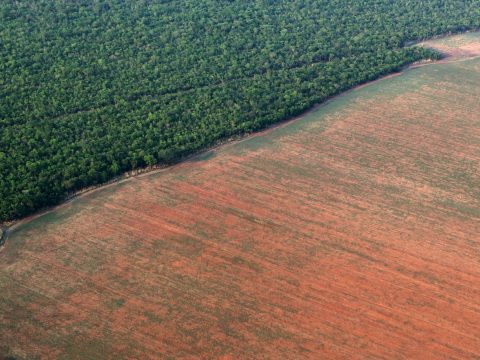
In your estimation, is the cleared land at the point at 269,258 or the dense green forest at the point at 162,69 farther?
the dense green forest at the point at 162,69

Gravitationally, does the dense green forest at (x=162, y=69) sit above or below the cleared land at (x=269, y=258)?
above

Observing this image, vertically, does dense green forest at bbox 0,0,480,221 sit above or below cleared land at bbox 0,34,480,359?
above

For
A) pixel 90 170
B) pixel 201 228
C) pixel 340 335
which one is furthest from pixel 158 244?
pixel 340 335

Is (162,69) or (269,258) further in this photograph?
(162,69)

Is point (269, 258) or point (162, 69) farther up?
point (162, 69)
